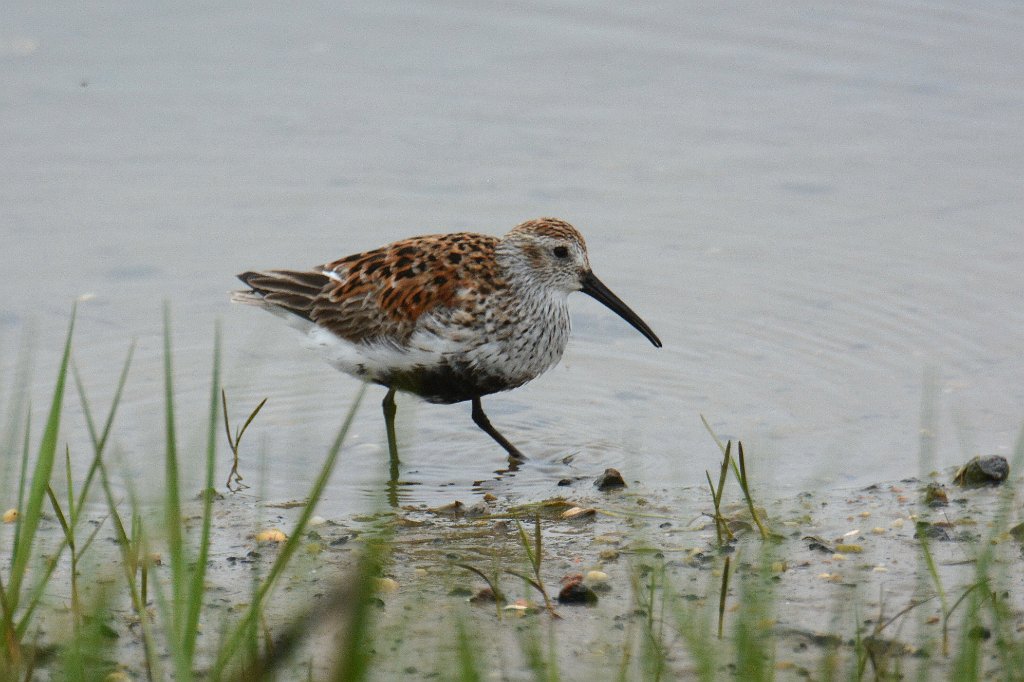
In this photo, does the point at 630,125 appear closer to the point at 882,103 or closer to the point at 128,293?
the point at 882,103

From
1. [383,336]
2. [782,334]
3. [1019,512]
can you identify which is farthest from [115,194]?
[1019,512]

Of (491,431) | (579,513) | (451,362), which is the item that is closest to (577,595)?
(579,513)

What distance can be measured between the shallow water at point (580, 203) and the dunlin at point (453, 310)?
37 centimetres

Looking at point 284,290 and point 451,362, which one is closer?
point 451,362

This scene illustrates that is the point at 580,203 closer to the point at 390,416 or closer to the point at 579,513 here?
the point at 390,416

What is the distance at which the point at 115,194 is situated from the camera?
11258 millimetres

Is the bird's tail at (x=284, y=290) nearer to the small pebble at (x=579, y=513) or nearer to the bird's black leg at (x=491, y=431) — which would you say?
the bird's black leg at (x=491, y=431)

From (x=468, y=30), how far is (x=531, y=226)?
6265 mm

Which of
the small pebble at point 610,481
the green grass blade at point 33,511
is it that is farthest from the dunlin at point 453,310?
the green grass blade at point 33,511

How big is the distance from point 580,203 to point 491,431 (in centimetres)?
350

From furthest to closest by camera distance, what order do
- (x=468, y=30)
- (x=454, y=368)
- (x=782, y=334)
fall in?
(x=468, y=30), (x=782, y=334), (x=454, y=368)

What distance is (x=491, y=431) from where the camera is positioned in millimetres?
7945

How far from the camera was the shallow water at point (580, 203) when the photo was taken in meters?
8.16

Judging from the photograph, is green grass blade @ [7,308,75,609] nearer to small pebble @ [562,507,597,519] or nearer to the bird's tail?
small pebble @ [562,507,597,519]
